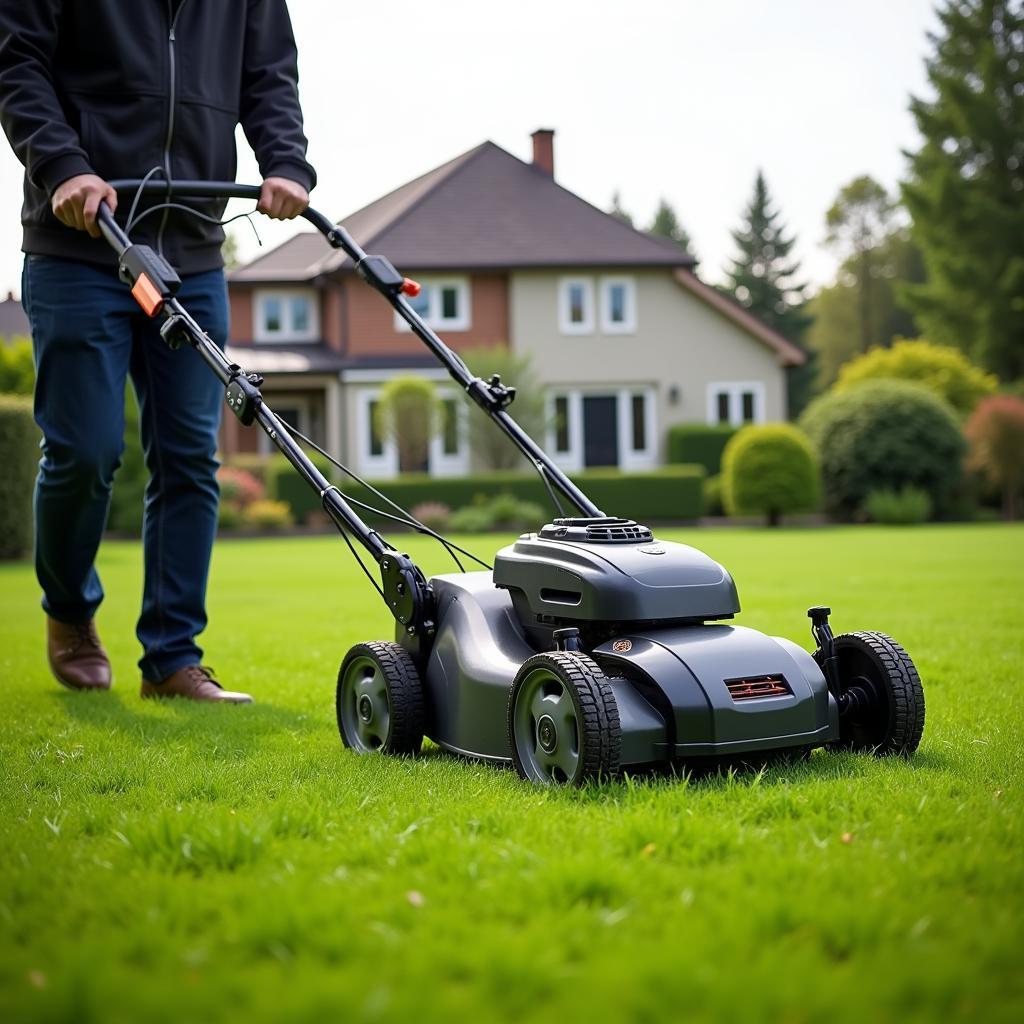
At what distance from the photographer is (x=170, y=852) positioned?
7.27 feet

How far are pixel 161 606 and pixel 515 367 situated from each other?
828 inches

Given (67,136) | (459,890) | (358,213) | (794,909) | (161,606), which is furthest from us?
(358,213)

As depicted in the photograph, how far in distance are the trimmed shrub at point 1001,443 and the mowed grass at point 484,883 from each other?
21106 millimetres

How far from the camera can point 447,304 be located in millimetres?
27266

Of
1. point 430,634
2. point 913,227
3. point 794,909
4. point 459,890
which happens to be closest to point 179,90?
point 430,634

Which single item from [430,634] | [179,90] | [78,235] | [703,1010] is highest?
[179,90]

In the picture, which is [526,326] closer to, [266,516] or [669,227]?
[266,516]

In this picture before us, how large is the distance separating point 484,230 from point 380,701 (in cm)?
2486

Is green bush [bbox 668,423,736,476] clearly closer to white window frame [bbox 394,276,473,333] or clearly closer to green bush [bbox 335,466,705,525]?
green bush [bbox 335,466,705,525]

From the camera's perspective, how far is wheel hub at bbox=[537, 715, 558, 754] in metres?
2.79

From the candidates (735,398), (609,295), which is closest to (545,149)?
(609,295)

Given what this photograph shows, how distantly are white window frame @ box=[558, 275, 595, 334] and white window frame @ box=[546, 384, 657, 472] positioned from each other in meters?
1.22

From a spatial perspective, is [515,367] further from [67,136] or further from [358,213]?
[67,136]

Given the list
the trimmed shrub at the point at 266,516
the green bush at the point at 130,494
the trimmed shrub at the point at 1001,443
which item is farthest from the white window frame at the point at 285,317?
the trimmed shrub at the point at 1001,443
